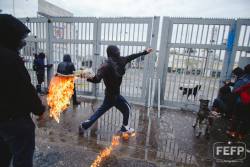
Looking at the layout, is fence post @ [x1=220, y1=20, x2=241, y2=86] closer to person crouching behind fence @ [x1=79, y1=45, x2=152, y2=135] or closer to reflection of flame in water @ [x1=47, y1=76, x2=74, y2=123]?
person crouching behind fence @ [x1=79, y1=45, x2=152, y2=135]

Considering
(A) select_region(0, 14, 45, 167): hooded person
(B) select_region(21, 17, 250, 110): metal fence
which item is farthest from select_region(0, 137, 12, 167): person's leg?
(B) select_region(21, 17, 250, 110): metal fence

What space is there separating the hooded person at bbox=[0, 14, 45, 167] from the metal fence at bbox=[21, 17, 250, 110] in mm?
4835

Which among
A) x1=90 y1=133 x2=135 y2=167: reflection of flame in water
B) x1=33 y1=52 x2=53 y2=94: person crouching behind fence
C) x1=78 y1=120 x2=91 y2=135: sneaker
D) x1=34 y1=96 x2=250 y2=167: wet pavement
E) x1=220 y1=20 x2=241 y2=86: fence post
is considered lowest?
x1=34 y1=96 x2=250 y2=167: wet pavement

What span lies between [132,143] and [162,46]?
3876 mm

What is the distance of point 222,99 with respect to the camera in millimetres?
5383

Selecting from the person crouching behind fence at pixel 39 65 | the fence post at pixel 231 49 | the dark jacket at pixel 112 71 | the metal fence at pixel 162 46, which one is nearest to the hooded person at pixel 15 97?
the dark jacket at pixel 112 71

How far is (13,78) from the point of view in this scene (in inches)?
69.0

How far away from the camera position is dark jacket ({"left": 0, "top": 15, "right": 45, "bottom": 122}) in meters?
1.74

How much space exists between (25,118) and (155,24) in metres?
5.50

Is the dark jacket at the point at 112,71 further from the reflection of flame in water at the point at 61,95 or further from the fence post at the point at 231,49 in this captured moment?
the fence post at the point at 231,49

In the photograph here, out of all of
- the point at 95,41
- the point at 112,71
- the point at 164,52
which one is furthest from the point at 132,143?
the point at 95,41

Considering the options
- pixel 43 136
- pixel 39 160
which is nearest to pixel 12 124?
pixel 39 160

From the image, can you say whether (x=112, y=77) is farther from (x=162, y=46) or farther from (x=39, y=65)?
(x=39, y=65)

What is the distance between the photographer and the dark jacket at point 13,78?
1738mm
